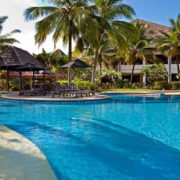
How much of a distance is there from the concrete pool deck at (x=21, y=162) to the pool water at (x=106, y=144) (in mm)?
261

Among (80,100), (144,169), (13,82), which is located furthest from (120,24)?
(144,169)

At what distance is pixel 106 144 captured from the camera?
5.43m

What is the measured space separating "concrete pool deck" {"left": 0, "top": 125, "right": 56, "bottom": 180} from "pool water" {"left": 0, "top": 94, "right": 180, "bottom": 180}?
0.26 m

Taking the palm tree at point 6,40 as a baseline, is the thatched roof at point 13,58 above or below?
below

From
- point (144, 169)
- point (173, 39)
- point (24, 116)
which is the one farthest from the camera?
point (173, 39)

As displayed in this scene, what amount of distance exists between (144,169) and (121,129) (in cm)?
301

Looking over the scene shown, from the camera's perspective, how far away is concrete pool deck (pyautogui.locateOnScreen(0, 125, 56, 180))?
336 centimetres

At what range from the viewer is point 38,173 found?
11.4 feet

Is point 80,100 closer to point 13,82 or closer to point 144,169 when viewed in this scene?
point 144,169

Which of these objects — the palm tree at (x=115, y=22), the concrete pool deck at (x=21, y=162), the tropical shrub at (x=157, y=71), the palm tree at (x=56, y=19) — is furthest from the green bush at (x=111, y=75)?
the concrete pool deck at (x=21, y=162)

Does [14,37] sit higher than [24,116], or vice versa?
[14,37]

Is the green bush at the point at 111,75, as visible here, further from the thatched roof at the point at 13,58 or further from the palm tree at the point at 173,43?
the thatched roof at the point at 13,58

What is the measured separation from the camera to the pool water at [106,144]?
3.87 metres

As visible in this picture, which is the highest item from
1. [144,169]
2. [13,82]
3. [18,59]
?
[18,59]
